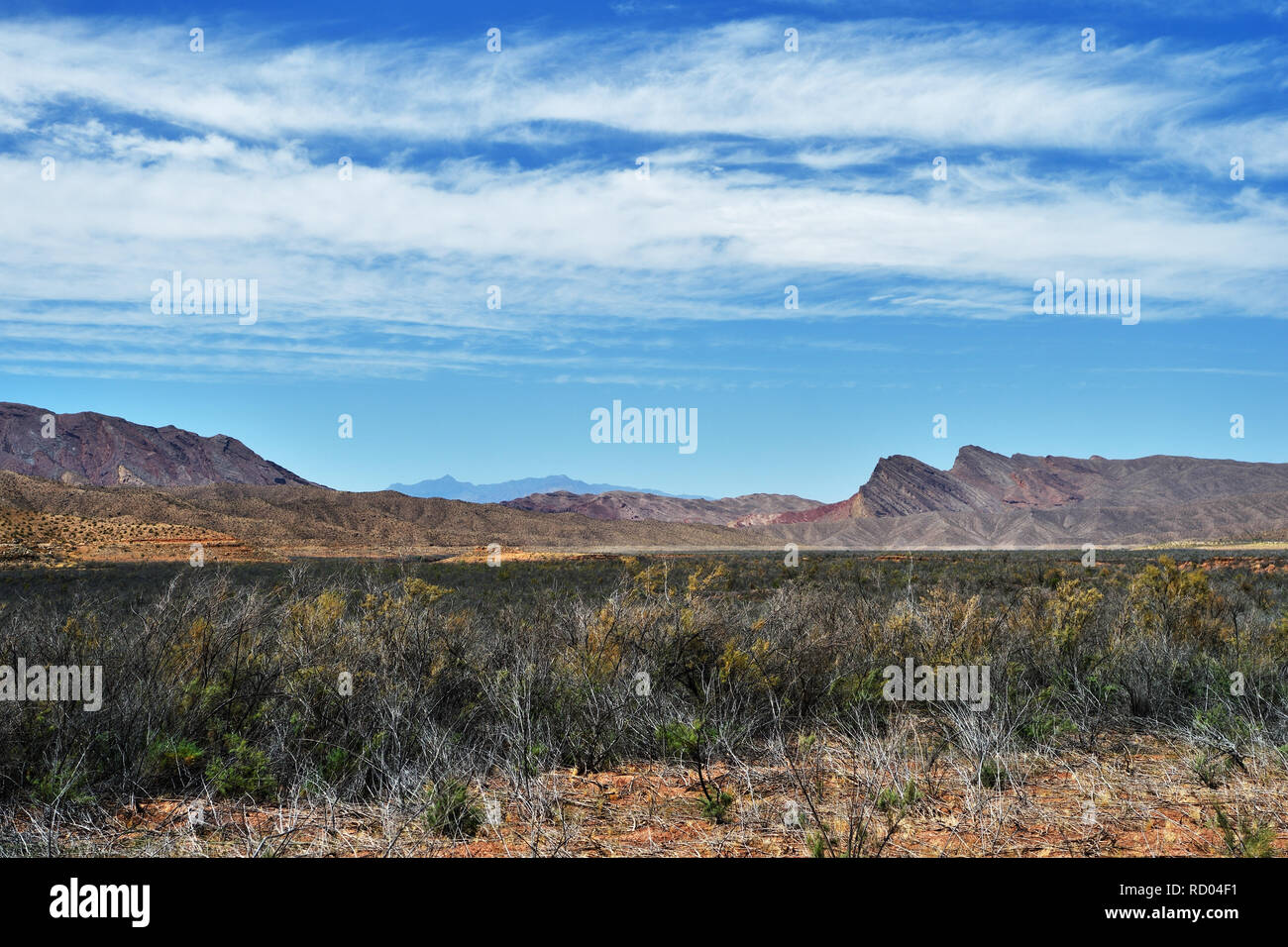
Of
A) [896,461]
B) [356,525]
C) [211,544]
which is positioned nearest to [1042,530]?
[896,461]

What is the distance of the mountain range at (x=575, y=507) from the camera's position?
260ft

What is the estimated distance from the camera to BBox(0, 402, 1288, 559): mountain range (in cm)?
7931

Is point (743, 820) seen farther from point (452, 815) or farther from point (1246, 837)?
point (1246, 837)

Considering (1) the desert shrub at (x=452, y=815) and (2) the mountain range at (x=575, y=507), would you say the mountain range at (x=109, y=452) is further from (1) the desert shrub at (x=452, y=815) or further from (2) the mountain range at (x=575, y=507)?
(1) the desert shrub at (x=452, y=815)

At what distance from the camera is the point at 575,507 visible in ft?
605

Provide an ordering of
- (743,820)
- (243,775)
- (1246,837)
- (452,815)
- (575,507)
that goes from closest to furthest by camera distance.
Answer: (1246,837), (452,815), (743,820), (243,775), (575,507)

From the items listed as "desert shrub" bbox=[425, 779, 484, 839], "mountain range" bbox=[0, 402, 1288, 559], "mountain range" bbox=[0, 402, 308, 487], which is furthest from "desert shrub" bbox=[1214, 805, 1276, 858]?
"mountain range" bbox=[0, 402, 308, 487]

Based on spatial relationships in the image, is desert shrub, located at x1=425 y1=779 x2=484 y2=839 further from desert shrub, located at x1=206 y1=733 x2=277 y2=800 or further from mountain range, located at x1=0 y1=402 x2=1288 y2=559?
mountain range, located at x1=0 y1=402 x2=1288 y2=559

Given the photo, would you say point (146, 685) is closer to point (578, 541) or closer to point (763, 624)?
point (763, 624)

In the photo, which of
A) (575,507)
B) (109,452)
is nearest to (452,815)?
(575,507)

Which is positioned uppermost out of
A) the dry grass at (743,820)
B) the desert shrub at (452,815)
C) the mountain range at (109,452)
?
the mountain range at (109,452)

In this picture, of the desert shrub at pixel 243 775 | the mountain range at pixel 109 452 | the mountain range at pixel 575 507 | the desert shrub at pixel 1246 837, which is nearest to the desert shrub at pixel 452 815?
the desert shrub at pixel 243 775

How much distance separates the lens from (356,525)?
99.0 m
